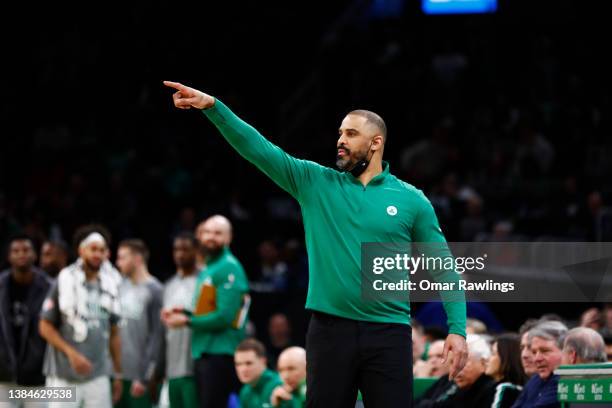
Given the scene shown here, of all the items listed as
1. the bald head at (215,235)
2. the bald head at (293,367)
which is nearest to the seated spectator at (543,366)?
the bald head at (293,367)

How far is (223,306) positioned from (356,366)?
12.4ft

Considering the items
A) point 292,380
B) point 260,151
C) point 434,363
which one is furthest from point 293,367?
point 260,151

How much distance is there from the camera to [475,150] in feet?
48.2

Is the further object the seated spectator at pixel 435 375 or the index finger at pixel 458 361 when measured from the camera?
the seated spectator at pixel 435 375

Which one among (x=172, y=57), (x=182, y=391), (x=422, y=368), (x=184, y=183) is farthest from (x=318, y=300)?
(x=172, y=57)

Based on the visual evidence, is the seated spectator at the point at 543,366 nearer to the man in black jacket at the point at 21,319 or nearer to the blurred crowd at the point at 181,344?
the blurred crowd at the point at 181,344

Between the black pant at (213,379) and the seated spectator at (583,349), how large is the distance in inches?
124

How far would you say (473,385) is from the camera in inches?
291

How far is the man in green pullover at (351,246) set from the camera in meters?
5.52

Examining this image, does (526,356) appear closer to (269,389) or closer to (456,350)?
(456,350)

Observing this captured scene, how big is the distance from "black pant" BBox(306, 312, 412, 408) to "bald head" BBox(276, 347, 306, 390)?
2724mm

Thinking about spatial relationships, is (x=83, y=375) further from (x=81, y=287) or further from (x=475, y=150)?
(x=475, y=150)

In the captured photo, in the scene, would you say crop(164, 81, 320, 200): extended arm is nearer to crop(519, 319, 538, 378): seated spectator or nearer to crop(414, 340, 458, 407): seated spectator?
crop(414, 340, 458, 407): seated spectator

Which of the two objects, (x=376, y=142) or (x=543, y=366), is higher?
(x=376, y=142)
